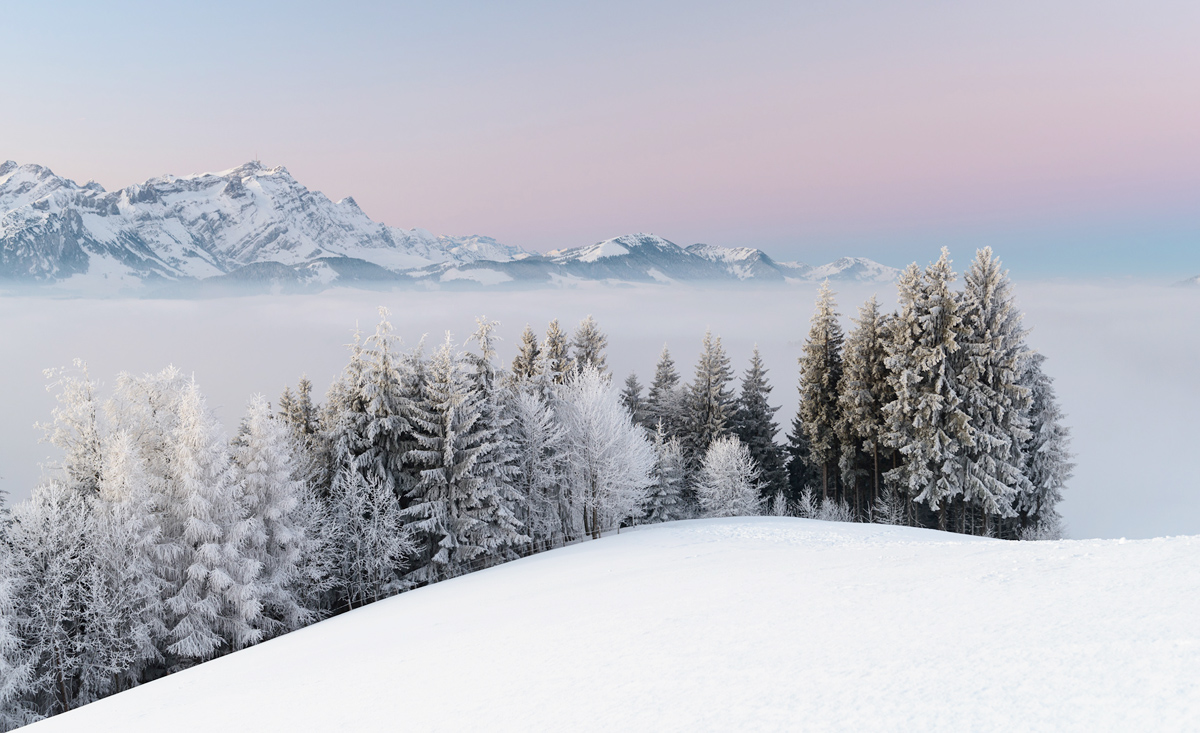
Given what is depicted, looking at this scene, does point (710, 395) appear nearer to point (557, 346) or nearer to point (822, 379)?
point (822, 379)

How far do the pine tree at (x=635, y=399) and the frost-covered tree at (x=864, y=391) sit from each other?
17.1m

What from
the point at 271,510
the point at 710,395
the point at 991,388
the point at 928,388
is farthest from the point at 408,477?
the point at 991,388

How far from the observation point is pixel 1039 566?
9.82 meters

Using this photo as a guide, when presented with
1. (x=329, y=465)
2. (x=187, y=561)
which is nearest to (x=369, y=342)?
(x=329, y=465)

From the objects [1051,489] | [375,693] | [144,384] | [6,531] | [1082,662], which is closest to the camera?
[1082,662]

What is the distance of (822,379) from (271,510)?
1171 inches

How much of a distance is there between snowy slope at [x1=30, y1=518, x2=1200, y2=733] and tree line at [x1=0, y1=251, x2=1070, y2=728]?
7.52 m

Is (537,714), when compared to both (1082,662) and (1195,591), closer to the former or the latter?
(1082,662)

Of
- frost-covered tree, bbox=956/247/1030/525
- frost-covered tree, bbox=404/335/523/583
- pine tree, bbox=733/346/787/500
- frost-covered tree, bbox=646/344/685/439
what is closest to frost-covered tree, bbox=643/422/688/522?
frost-covered tree, bbox=646/344/685/439

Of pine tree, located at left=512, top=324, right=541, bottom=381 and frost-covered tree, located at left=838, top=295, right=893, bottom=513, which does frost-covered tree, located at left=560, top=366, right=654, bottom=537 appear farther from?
pine tree, located at left=512, top=324, right=541, bottom=381

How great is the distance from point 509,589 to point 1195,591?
47.8 feet

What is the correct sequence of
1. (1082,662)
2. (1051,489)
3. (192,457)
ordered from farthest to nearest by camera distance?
(1051,489)
(192,457)
(1082,662)

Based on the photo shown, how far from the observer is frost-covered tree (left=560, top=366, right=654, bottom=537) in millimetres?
30469

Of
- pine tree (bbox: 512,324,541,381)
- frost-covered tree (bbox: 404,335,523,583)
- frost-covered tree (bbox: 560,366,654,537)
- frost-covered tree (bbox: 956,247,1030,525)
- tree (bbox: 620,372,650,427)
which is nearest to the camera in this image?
frost-covered tree (bbox: 404,335,523,583)
